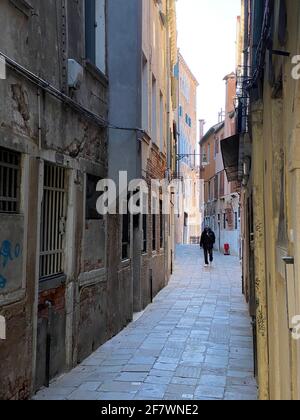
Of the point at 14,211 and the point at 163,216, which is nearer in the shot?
the point at 14,211

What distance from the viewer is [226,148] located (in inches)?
357

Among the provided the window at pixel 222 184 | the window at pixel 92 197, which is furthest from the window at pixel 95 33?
the window at pixel 222 184

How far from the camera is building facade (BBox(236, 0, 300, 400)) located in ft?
8.35

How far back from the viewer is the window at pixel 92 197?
7.29 m

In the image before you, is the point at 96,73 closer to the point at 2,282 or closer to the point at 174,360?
the point at 2,282

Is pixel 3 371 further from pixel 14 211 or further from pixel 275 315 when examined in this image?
pixel 275 315

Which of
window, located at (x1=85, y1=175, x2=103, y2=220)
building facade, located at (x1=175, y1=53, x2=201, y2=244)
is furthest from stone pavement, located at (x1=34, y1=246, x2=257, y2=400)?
building facade, located at (x1=175, y1=53, x2=201, y2=244)

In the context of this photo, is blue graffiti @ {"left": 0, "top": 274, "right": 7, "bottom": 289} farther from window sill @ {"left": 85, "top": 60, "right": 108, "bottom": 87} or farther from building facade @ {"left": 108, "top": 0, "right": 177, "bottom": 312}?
building facade @ {"left": 108, "top": 0, "right": 177, "bottom": 312}

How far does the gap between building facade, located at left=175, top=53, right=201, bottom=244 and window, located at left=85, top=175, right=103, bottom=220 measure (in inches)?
1039

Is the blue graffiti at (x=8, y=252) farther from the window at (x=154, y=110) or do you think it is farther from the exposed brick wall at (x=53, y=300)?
the window at (x=154, y=110)

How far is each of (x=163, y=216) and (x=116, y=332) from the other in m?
7.19

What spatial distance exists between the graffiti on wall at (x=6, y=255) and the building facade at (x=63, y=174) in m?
0.01

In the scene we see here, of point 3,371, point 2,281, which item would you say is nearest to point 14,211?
point 2,281

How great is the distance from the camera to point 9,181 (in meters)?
4.85
